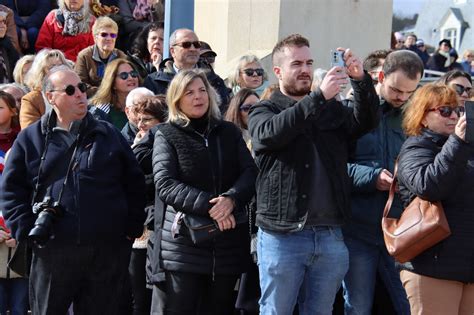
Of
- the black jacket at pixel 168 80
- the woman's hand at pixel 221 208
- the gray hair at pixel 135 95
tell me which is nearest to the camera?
the woman's hand at pixel 221 208

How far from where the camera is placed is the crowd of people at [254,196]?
17.0 feet

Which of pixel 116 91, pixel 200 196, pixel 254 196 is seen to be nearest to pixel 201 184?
pixel 200 196

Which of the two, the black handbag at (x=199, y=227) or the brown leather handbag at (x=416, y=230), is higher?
the brown leather handbag at (x=416, y=230)

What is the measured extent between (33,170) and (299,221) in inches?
69.7

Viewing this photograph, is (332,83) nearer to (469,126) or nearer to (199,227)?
(469,126)

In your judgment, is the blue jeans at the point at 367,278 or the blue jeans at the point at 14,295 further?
the blue jeans at the point at 14,295

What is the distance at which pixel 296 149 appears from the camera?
5305 millimetres

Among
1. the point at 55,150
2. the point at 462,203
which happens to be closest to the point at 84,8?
the point at 55,150

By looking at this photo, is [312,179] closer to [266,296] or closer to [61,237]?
[266,296]

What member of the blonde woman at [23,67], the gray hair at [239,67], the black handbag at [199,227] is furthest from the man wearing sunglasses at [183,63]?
the black handbag at [199,227]

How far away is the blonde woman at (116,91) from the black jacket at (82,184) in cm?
180

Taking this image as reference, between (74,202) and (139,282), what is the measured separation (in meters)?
1.21

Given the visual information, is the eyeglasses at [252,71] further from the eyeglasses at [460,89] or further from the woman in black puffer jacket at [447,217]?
the woman in black puffer jacket at [447,217]

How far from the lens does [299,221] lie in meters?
5.19
